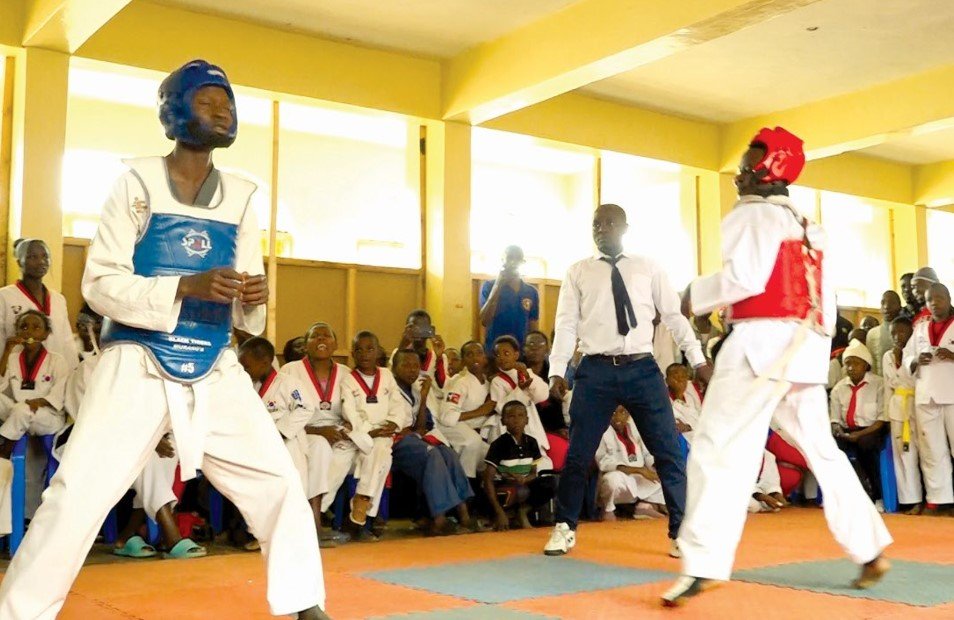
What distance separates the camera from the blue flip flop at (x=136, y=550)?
5727 mm

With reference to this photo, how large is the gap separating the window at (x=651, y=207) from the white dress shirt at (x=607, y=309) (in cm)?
738

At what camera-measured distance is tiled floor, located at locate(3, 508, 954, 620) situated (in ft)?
12.7

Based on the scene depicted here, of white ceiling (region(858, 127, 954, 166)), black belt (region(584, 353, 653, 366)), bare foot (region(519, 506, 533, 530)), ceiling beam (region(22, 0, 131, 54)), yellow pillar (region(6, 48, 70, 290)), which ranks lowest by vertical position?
bare foot (region(519, 506, 533, 530))

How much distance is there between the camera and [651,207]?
13828mm

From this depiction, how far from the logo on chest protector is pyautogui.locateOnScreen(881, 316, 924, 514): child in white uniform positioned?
23.7ft

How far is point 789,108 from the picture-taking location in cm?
1197

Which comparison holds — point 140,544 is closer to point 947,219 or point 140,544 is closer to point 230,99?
point 230,99

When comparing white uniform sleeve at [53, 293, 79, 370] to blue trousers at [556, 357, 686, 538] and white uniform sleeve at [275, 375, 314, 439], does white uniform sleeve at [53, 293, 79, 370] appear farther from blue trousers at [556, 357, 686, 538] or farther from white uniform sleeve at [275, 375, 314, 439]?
blue trousers at [556, 357, 686, 538]

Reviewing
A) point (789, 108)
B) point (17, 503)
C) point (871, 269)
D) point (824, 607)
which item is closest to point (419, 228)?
point (789, 108)

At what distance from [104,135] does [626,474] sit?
6404 millimetres

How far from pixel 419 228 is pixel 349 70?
1751 mm

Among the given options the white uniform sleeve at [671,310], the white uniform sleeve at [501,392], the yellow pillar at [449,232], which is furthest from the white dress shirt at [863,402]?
the white uniform sleeve at [671,310]

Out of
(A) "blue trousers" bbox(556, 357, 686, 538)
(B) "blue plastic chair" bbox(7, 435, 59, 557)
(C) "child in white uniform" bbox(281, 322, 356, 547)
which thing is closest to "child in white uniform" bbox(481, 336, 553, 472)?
(C) "child in white uniform" bbox(281, 322, 356, 547)

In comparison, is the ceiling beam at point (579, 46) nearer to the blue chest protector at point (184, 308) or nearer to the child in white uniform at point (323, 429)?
the child in white uniform at point (323, 429)
